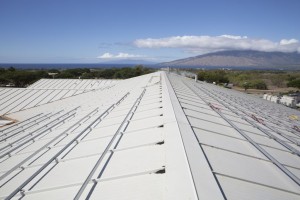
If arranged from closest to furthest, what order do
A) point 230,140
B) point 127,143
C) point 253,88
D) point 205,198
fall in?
point 205,198
point 127,143
point 230,140
point 253,88

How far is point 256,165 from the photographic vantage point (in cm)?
414

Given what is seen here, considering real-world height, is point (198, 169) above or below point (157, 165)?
above

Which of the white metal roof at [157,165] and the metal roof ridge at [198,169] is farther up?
the metal roof ridge at [198,169]

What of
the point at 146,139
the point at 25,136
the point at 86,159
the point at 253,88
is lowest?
the point at 253,88

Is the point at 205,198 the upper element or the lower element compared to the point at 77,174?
upper

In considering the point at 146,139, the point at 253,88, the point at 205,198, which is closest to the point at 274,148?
the point at 146,139

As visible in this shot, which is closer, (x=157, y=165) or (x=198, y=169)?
(x=198, y=169)

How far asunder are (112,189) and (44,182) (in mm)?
1430

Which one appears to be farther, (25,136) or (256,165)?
(25,136)

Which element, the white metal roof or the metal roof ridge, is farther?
the white metal roof

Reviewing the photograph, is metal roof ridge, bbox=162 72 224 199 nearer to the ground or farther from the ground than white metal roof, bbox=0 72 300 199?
farther from the ground

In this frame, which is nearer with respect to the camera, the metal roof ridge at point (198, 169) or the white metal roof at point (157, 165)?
the metal roof ridge at point (198, 169)

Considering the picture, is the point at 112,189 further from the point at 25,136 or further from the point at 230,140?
the point at 25,136

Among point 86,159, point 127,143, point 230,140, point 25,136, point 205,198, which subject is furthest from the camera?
point 25,136
